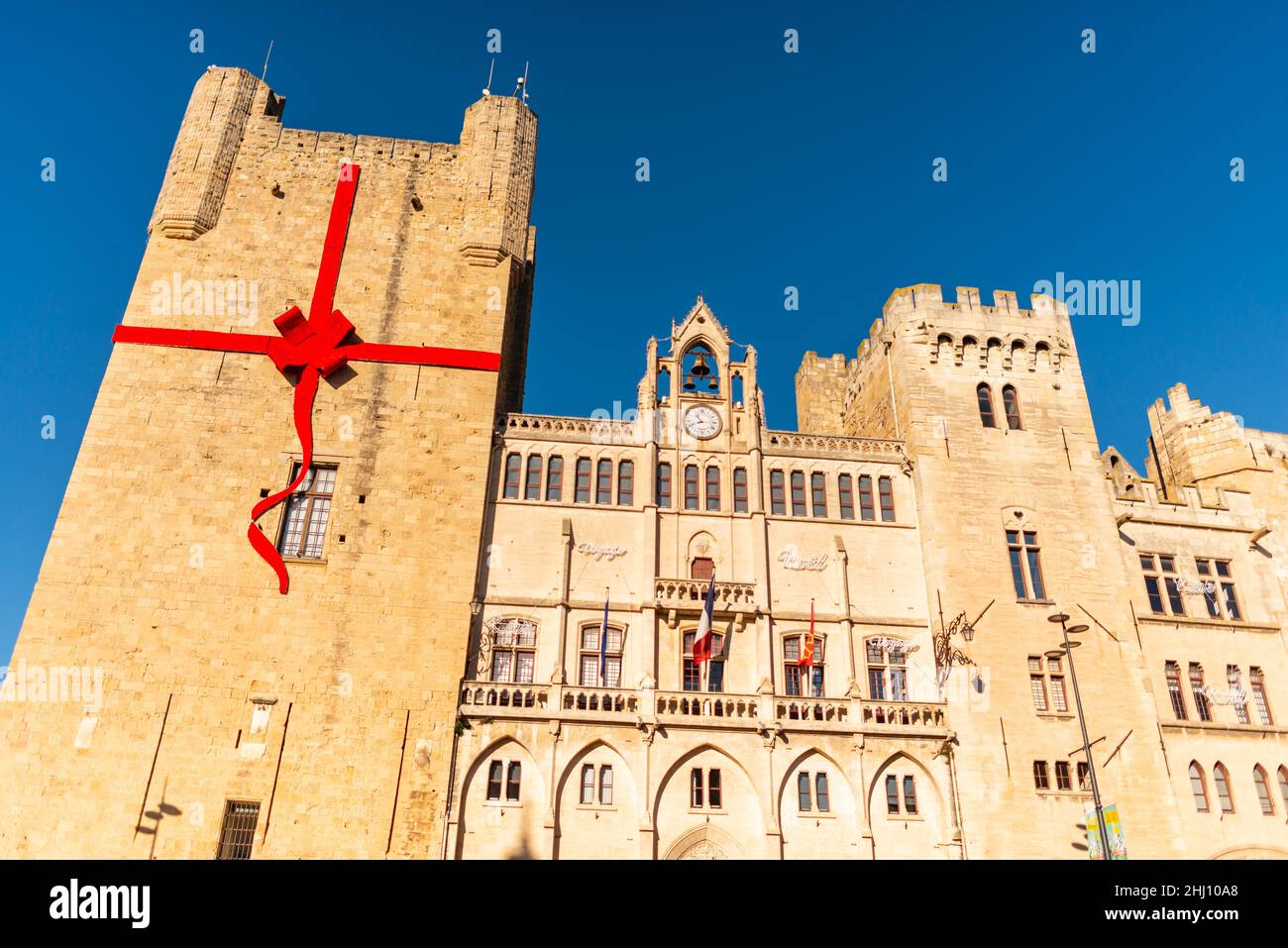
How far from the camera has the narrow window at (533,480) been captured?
3238 centimetres

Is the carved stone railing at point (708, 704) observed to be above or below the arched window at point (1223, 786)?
above

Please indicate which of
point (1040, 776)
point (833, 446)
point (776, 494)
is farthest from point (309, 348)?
point (1040, 776)

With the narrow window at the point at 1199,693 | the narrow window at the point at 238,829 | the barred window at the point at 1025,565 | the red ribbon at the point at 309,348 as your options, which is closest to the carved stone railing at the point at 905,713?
the barred window at the point at 1025,565

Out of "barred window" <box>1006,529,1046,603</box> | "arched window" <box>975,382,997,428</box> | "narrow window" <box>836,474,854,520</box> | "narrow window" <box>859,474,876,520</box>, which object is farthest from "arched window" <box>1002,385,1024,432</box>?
"narrow window" <box>836,474,854,520</box>

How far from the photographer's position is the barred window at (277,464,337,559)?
1192 inches

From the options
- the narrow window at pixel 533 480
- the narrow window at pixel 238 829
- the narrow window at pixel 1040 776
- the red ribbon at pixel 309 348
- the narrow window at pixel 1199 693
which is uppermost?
the red ribbon at pixel 309 348

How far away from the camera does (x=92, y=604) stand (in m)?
28.3

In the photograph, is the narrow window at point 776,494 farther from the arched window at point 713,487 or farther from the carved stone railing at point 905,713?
the carved stone railing at point 905,713

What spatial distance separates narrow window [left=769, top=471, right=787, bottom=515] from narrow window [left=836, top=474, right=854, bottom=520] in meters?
2.27

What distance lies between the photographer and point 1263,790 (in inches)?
1185

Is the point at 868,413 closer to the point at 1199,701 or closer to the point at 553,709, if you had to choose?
the point at 1199,701

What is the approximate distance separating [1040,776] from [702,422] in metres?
17.0

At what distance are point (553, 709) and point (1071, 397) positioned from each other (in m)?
24.9

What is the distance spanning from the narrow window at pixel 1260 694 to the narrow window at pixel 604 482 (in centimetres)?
2477
